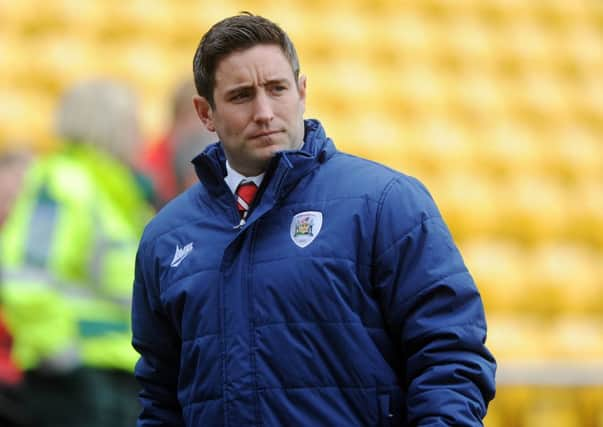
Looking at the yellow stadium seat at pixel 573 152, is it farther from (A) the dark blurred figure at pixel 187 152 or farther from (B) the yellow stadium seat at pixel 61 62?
(A) the dark blurred figure at pixel 187 152

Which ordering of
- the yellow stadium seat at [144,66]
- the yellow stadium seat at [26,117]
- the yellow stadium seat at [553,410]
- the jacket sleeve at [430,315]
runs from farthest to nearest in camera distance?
the yellow stadium seat at [144,66] → the yellow stadium seat at [26,117] → the yellow stadium seat at [553,410] → the jacket sleeve at [430,315]

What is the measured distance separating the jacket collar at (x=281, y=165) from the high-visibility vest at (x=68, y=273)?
1.40 m

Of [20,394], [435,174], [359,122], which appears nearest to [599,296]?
[435,174]

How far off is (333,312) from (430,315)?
0.16 m

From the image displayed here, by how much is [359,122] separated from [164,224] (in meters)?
5.45

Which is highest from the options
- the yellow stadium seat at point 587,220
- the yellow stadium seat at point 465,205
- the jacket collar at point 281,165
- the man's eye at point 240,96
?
the man's eye at point 240,96

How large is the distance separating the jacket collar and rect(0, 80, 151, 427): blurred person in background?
1406 millimetres

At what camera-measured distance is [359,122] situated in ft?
25.5

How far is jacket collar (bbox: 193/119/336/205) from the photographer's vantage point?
2.18 metres

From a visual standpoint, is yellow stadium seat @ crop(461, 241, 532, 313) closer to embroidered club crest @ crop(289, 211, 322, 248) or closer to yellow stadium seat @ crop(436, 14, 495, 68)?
yellow stadium seat @ crop(436, 14, 495, 68)

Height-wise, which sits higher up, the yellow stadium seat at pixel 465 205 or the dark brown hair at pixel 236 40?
the dark brown hair at pixel 236 40

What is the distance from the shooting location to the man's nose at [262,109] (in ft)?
7.16

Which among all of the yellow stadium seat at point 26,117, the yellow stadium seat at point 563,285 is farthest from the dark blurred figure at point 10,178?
the yellow stadium seat at point 563,285

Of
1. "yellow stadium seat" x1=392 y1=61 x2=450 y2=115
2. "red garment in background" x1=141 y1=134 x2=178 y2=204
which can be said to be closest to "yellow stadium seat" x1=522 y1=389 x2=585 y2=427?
"red garment in background" x1=141 y1=134 x2=178 y2=204
